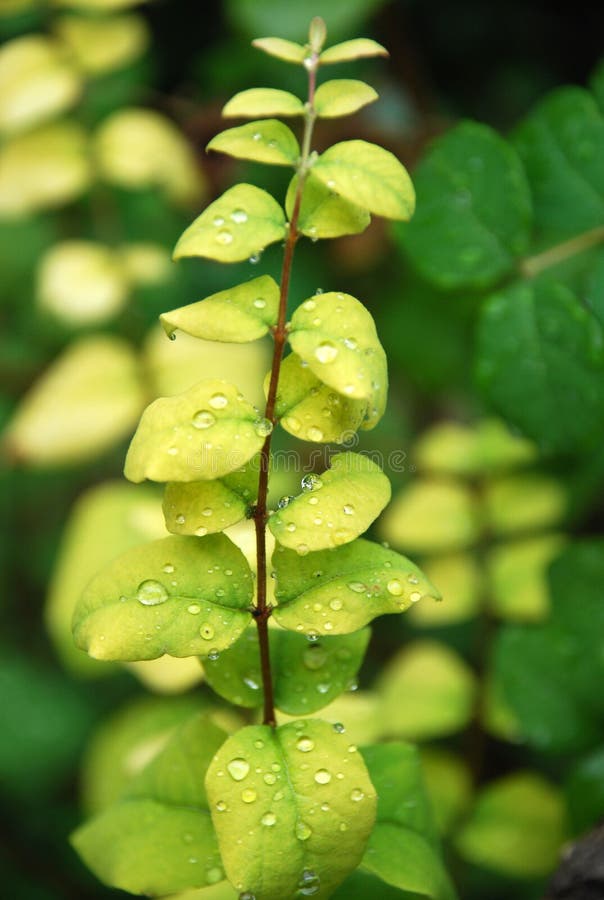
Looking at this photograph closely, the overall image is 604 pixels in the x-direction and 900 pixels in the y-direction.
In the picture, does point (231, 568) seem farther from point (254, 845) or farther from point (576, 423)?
point (576, 423)

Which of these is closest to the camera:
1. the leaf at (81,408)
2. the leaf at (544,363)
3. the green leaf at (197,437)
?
the green leaf at (197,437)

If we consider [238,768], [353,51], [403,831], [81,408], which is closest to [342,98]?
[353,51]

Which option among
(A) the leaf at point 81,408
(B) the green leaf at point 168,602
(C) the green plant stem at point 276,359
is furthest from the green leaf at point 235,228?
(A) the leaf at point 81,408

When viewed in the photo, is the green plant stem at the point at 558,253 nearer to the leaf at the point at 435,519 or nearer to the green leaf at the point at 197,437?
the leaf at the point at 435,519

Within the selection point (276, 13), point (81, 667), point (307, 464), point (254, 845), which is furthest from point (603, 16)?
point (254, 845)

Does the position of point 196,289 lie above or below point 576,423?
below

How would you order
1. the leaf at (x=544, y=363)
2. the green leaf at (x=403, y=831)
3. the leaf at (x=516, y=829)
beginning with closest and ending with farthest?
the green leaf at (x=403, y=831)
the leaf at (x=544, y=363)
the leaf at (x=516, y=829)

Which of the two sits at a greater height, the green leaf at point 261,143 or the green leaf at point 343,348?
the green leaf at point 261,143
